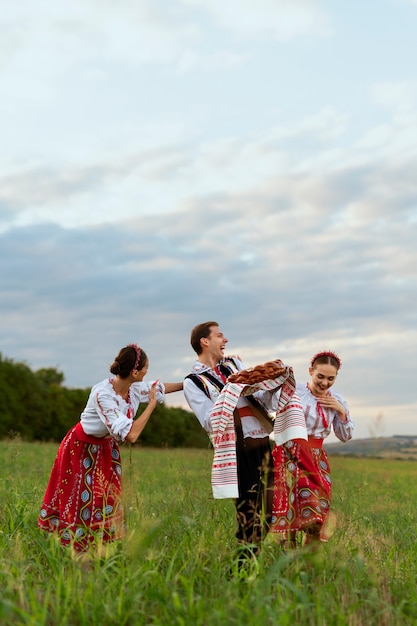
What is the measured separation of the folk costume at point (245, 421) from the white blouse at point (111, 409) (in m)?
0.48

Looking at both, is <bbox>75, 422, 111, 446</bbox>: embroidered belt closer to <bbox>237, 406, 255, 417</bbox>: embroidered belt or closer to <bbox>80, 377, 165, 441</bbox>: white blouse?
<bbox>80, 377, 165, 441</bbox>: white blouse

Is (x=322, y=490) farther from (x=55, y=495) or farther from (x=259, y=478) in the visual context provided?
(x=55, y=495)

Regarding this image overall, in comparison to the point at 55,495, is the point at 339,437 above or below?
above

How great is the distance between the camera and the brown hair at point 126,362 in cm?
596

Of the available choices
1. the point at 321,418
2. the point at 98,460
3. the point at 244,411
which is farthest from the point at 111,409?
the point at 321,418

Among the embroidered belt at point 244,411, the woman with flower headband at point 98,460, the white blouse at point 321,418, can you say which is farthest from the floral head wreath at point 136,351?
Result: the white blouse at point 321,418

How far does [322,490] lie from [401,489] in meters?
10.3

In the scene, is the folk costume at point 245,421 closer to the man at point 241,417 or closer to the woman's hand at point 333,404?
the man at point 241,417

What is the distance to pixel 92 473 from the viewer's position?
240 inches

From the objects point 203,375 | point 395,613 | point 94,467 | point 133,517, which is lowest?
point 395,613

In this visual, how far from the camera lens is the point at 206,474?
6.92 m

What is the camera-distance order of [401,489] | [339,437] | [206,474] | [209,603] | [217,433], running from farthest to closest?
[401,489], [206,474], [339,437], [217,433], [209,603]

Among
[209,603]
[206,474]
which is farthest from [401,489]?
[209,603]

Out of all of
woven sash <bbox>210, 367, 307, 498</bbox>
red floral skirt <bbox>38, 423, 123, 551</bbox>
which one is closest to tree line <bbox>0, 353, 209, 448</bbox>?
red floral skirt <bbox>38, 423, 123, 551</bbox>
